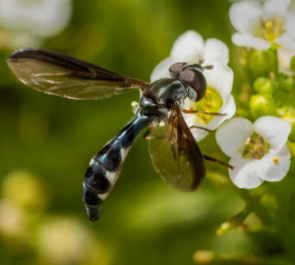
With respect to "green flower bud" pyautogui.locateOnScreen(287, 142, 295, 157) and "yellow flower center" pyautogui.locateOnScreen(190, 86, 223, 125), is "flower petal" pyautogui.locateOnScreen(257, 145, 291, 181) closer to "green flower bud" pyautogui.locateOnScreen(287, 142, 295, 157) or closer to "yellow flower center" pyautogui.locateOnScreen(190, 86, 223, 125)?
"green flower bud" pyautogui.locateOnScreen(287, 142, 295, 157)

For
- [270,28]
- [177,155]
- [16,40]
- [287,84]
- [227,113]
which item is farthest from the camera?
[16,40]

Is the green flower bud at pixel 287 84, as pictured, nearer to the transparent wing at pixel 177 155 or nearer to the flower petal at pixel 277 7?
the flower petal at pixel 277 7

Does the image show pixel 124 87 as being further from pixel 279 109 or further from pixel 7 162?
pixel 7 162

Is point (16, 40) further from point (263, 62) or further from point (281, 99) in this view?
point (281, 99)

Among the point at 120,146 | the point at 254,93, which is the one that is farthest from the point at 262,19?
the point at 120,146

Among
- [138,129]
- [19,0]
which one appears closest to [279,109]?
[138,129]

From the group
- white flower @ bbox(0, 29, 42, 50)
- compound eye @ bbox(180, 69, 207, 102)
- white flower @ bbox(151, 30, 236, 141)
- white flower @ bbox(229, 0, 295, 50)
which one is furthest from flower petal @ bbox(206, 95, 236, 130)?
white flower @ bbox(0, 29, 42, 50)
